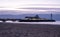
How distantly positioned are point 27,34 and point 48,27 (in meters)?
0.57

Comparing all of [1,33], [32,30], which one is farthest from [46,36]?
[1,33]

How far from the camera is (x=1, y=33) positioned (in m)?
4.01

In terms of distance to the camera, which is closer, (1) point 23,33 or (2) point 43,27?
(1) point 23,33

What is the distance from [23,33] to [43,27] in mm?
548

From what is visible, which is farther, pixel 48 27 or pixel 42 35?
pixel 48 27

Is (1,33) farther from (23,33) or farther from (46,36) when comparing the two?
(46,36)

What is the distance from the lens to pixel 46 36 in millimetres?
3922

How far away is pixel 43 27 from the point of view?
4309mm

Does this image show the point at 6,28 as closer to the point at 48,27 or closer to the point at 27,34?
the point at 27,34

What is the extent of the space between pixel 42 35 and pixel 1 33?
832 mm

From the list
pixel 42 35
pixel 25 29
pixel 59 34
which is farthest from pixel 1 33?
pixel 59 34

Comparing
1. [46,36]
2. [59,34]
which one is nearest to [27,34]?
[46,36]

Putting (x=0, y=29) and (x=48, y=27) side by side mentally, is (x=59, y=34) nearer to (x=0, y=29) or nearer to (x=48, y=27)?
(x=48, y=27)

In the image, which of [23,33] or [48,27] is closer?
[23,33]
